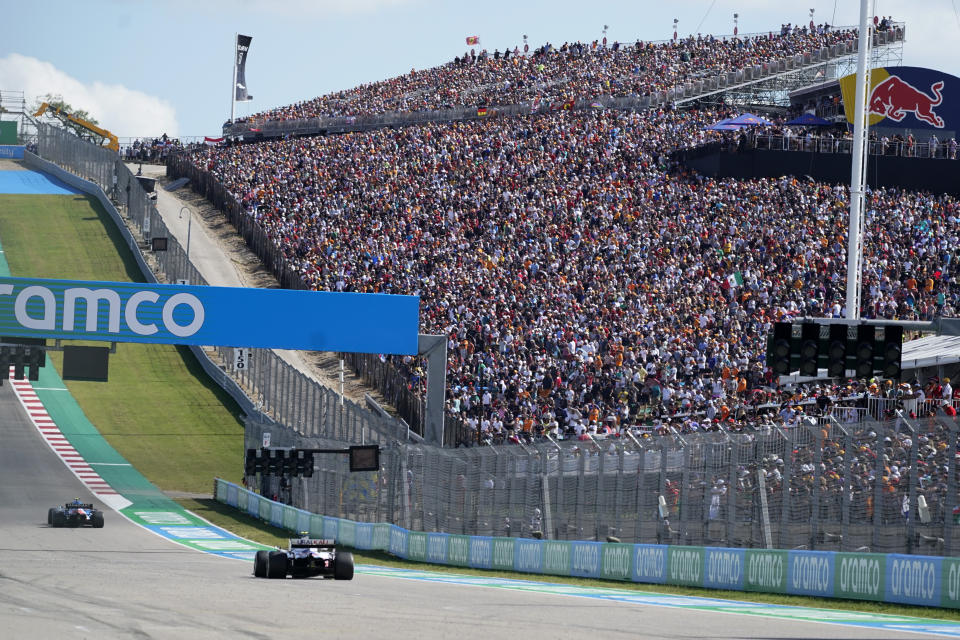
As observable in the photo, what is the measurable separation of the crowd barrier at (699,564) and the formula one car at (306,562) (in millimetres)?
4032

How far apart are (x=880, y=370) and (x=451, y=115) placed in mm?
53565

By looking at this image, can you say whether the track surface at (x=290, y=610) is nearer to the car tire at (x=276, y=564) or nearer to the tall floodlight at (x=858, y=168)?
the car tire at (x=276, y=564)

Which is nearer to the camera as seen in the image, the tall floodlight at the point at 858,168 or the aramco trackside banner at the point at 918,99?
the tall floodlight at the point at 858,168

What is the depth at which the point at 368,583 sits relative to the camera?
18750mm

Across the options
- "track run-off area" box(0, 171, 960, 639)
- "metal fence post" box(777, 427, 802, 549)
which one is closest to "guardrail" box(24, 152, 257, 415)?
"track run-off area" box(0, 171, 960, 639)

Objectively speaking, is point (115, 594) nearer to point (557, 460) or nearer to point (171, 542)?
point (557, 460)

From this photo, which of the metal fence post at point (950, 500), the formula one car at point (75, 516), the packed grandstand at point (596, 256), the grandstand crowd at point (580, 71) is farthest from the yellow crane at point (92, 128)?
the metal fence post at point (950, 500)

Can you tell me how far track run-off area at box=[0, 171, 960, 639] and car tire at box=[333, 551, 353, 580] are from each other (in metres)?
0.38

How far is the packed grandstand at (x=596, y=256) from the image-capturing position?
3161 centimetres

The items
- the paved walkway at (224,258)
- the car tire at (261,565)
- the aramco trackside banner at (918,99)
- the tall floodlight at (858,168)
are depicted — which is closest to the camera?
the car tire at (261,565)

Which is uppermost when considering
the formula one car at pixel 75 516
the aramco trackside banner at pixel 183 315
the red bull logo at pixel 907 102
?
the red bull logo at pixel 907 102

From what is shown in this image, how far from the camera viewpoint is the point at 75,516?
29.9m

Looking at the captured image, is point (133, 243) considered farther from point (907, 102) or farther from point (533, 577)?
point (533, 577)

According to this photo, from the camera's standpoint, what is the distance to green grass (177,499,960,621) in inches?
613
